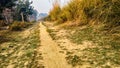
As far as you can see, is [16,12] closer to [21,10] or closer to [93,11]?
[21,10]

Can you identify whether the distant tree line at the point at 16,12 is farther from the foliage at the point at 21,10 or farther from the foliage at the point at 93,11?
the foliage at the point at 93,11

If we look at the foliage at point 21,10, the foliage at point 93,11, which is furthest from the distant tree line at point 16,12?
the foliage at point 93,11

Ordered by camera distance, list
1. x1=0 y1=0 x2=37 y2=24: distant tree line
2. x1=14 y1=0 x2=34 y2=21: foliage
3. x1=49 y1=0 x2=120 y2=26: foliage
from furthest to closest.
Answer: x1=14 y1=0 x2=34 y2=21: foliage → x1=0 y1=0 x2=37 y2=24: distant tree line → x1=49 y1=0 x2=120 y2=26: foliage

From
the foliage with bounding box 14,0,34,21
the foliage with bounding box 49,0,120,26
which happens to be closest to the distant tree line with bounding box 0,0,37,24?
the foliage with bounding box 14,0,34,21

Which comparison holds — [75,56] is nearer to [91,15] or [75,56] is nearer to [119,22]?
[119,22]

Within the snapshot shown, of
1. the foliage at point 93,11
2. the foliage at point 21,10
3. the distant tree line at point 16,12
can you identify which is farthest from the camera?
the foliage at point 21,10

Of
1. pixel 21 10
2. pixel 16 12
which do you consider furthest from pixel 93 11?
pixel 21 10

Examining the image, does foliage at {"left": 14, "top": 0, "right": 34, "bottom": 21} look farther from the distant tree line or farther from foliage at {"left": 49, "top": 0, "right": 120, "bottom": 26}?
foliage at {"left": 49, "top": 0, "right": 120, "bottom": 26}

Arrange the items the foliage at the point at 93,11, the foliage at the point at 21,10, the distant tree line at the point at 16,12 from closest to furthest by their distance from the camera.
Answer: the foliage at the point at 93,11 → the distant tree line at the point at 16,12 → the foliage at the point at 21,10

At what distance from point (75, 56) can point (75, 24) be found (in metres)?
5.72

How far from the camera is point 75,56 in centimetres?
491

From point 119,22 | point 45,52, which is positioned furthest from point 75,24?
point 45,52

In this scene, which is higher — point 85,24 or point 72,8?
point 72,8

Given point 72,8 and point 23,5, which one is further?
point 23,5
